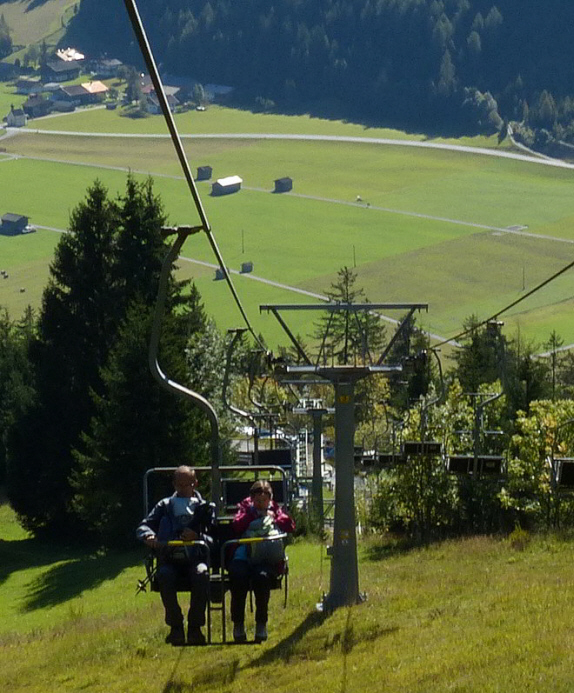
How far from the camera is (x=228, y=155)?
196 meters

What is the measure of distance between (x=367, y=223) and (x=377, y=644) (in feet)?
467

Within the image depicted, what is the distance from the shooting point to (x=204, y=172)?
18788cm

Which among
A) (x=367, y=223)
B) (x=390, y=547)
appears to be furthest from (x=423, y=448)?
(x=367, y=223)

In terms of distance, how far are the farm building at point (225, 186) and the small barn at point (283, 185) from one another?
5221mm

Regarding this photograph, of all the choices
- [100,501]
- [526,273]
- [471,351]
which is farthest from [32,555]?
[526,273]

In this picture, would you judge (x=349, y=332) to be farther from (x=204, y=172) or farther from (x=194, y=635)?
(x=204, y=172)

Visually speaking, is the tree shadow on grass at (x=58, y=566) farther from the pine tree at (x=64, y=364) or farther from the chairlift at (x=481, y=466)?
the chairlift at (x=481, y=466)

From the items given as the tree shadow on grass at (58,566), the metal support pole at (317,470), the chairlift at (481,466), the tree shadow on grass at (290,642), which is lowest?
the tree shadow on grass at (58,566)

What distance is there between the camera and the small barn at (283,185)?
6850 inches

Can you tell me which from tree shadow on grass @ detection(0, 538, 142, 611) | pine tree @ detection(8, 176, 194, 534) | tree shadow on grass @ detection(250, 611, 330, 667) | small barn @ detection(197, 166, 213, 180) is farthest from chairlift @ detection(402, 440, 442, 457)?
small barn @ detection(197, 166, 213, 180)

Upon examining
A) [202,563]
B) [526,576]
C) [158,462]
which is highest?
[202,563]

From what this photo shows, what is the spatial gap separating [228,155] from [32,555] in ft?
517

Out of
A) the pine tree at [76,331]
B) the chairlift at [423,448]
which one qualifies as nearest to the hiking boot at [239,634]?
the chairlift at [423,448]

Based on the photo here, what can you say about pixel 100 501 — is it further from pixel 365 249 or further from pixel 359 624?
pixel 365 249
